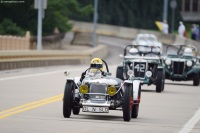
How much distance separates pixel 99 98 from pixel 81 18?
3586 inches

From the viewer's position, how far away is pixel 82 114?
17.5 m

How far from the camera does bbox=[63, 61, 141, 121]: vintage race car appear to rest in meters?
16.2

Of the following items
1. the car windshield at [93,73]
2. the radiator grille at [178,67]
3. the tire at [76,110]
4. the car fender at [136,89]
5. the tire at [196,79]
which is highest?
the car windshield at [93,73]

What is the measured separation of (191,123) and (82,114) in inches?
90.8

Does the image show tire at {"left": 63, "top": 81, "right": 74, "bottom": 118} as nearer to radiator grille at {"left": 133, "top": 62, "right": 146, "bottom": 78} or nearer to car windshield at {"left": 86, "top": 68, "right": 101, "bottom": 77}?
car windshield at {"left": 86, "top": 68, "right": 101, "bottom": 77}

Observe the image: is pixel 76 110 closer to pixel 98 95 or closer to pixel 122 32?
pixel 98 95

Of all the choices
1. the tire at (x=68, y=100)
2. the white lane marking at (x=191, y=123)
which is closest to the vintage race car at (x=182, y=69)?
the white lane marking at (x=191, y=123)

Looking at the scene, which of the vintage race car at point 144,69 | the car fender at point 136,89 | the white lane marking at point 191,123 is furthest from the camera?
the vintage race car at point 144,69

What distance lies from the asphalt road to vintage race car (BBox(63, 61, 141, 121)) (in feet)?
0.74

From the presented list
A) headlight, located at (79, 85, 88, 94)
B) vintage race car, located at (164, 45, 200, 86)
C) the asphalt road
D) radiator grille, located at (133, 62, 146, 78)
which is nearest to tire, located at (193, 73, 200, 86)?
vintage race car, located at (164, 45, 200, 86)

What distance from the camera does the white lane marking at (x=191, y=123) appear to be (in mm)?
14952

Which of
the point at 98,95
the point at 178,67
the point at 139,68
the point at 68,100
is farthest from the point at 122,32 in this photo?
the point at 68,100

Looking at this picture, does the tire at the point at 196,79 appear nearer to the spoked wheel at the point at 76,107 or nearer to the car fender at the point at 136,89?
the car fender at the point at 136,89

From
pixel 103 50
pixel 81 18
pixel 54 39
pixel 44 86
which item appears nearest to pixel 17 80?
pixel 44 86
